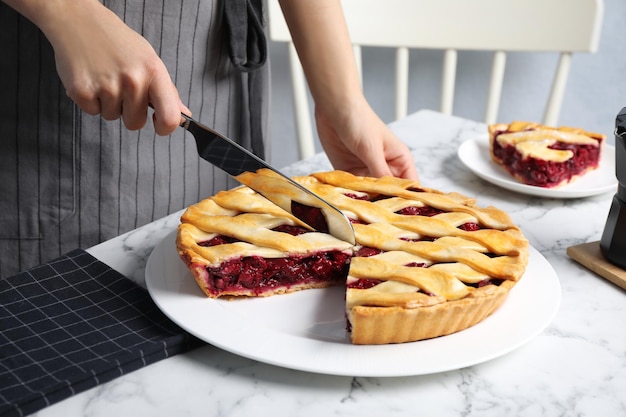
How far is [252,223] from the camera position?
1.21 meters

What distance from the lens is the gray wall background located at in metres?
2.90

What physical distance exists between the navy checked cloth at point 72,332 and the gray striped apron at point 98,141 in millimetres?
293

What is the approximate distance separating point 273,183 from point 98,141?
1.45 feet

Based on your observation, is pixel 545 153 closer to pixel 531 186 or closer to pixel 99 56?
pixel 531 186

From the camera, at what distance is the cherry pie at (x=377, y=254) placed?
991mm

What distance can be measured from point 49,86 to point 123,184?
0.25m

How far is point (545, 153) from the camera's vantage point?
1.57m

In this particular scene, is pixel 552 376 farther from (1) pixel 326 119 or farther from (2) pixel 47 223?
(2) pixel 47 223

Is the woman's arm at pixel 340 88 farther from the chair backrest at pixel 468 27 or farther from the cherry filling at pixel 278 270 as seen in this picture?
the chair backrest at pixel 468 27

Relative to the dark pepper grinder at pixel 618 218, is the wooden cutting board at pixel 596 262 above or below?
below

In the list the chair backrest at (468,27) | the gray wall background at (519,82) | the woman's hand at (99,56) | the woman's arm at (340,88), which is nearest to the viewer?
the woman's hand at (99,56)

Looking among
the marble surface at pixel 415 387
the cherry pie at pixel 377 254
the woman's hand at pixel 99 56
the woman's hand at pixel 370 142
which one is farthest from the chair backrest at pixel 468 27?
the marble surface at pixel 415 387

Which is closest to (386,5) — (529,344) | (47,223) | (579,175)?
(579,175)

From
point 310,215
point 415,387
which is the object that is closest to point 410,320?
point 415,387
